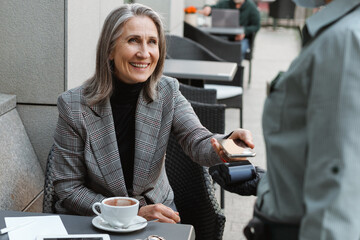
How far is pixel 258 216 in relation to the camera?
49.8 inches

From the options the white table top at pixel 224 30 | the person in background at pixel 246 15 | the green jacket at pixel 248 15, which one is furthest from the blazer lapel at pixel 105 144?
the green jacket at pixel 248 15

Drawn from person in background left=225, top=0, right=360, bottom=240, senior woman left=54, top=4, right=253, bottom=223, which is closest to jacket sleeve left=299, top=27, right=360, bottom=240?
person in background left=225, top=0, right=360, bottom=240

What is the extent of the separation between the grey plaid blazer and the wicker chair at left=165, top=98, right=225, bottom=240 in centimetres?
18

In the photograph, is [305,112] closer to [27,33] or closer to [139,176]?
[139,176]

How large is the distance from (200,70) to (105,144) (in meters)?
2.59

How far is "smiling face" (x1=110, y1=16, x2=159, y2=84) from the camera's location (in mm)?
2502

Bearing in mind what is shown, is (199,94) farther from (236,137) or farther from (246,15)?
(246,15)

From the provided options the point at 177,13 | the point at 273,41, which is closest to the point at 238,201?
the point at 177,13

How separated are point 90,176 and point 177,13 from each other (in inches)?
238

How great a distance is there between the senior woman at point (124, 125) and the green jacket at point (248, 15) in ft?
24.7

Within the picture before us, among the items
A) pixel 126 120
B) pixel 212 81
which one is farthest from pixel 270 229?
pixel 212 81

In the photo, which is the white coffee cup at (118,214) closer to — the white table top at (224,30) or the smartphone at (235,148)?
the smartphone at (235,148)

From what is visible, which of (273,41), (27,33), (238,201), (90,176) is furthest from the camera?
(273,41)

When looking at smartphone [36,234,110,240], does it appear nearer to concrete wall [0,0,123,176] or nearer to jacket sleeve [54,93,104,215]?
jacket sleeve [54,93,104,215]
